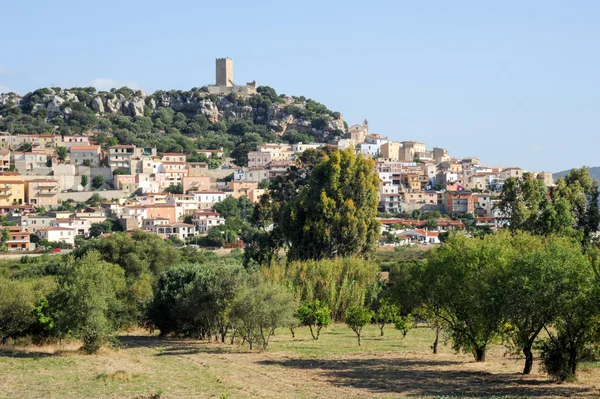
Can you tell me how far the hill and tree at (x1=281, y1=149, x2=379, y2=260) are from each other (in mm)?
79843

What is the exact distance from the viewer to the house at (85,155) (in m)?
113

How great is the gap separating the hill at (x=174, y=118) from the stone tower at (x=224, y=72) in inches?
309

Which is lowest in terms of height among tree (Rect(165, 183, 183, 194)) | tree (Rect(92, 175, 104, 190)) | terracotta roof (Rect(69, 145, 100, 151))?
tree (Rect(165, 183, 183, 194))

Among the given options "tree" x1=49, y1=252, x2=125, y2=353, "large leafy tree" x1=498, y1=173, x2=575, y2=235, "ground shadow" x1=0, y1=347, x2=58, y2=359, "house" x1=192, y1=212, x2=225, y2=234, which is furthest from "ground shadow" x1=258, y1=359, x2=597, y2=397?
"house" x1=192, y1=212, x2=225, y2=234

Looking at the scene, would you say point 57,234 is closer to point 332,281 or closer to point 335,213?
point 335,213

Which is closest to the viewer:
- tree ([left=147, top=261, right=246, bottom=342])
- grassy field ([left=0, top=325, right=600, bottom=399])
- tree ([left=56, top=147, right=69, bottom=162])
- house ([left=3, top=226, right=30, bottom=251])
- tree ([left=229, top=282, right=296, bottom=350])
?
grassy field ([left=0, top=325, right=600, bottom=399])

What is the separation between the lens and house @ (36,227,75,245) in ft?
275

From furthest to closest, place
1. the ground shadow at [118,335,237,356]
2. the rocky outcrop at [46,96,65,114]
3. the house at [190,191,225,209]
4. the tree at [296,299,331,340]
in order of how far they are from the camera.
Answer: the rocky outcrop at [46,96,65,114]
the house at [190,191,225,209]
the tree at [296,299,331,340]
the ground shadow at [118,335,237,356]

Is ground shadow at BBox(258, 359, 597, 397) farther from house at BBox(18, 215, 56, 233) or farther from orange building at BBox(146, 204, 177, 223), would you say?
orange building at BBox(146, 204, 177, 223)

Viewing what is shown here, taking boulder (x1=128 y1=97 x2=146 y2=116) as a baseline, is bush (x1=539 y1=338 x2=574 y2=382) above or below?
below

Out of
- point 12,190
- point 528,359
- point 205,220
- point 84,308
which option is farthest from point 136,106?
point 528,359

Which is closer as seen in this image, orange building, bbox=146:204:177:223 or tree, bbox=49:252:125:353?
tree, bbox=49:252:125:353

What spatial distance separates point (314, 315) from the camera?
3553 cm

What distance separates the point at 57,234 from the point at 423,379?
65.9 metres
